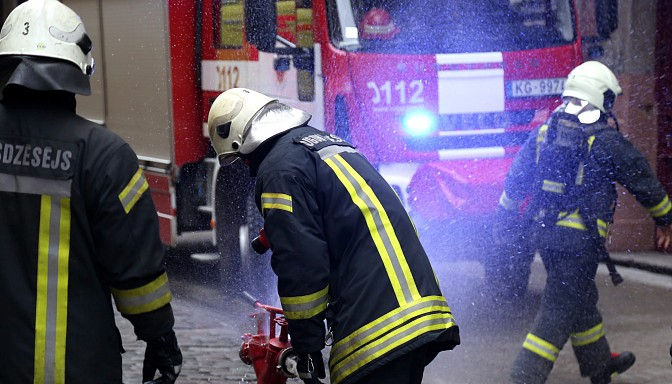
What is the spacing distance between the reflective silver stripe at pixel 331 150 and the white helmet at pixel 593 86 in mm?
2622

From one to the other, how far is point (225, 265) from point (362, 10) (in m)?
2.51

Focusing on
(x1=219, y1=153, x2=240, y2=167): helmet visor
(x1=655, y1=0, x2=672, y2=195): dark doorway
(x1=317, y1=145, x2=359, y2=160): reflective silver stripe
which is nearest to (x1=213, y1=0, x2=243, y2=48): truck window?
(x1=655, y1=0, x2=672, y2=195): dark doorway

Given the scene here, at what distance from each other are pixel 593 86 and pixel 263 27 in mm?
2337

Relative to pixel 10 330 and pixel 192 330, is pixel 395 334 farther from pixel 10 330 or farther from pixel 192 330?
pixel 192 330

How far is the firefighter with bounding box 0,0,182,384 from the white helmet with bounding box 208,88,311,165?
2.02ft

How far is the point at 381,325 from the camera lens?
3662 millimetres

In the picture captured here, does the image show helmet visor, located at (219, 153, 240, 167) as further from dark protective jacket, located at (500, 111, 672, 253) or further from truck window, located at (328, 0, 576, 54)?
truck window, located at (328, 0, 576, 54)

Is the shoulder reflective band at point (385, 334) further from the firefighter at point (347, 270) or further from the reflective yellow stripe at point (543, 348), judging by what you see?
the reflective yellow stripe at point (543, 348)

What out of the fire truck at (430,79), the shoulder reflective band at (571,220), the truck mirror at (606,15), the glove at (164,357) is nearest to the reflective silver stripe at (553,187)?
the shoulder reflective band at (571,220)

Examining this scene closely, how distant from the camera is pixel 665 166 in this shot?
33.0 ft

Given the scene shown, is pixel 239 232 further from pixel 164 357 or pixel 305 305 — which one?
pixel 164 357

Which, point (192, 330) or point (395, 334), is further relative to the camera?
point (192, 330)

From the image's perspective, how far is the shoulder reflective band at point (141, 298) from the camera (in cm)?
333

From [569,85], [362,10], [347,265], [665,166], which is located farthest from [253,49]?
[347,265]
